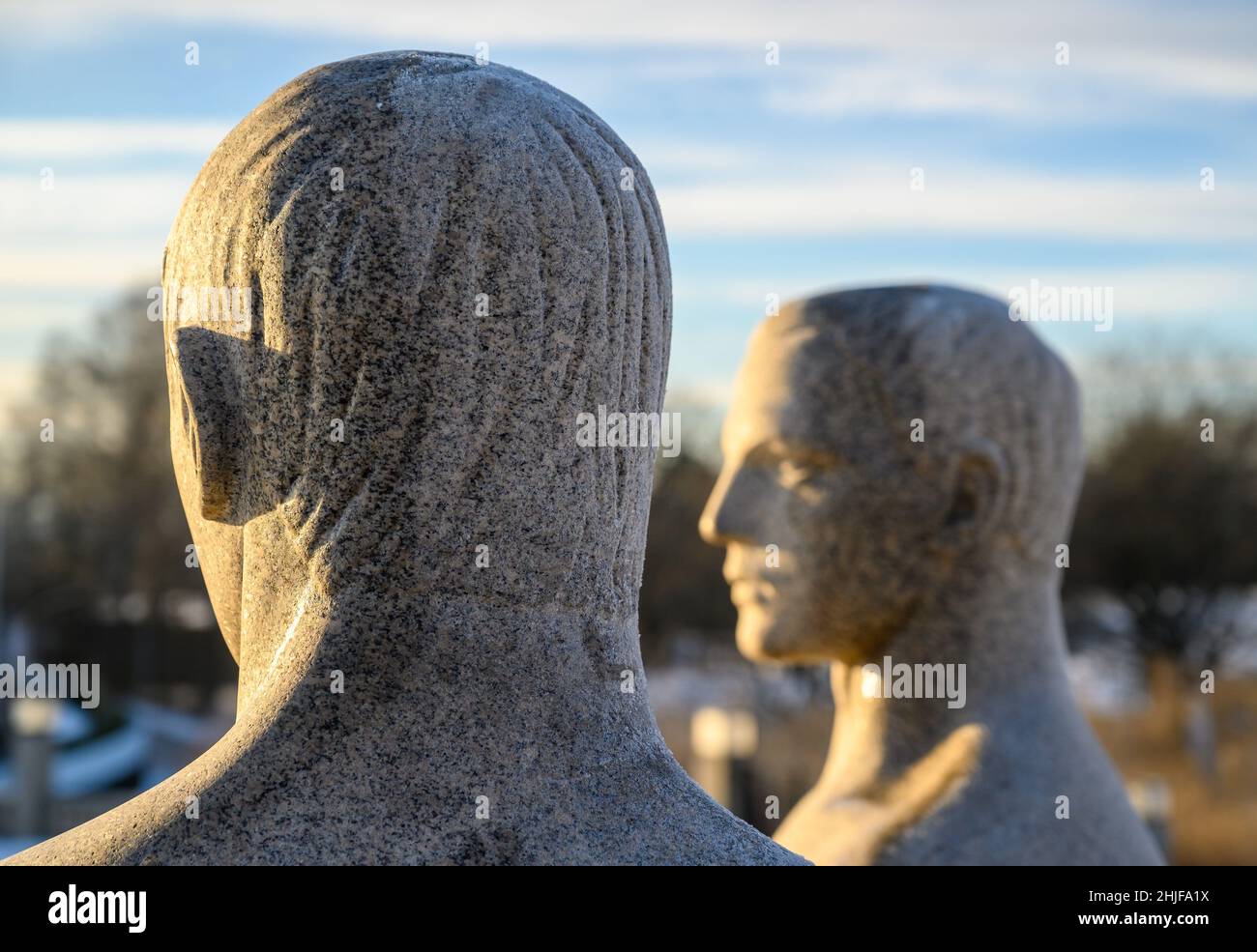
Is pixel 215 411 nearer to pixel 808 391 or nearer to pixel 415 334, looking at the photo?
pixel 415 334

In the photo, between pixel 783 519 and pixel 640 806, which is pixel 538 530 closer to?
pixel 640 806

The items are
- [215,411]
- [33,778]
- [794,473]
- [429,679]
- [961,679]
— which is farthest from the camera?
[33,778]

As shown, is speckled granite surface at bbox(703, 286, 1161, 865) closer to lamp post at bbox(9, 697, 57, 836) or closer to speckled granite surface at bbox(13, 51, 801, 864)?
speckled granite surface at bbox(13, 51, 801, 864)

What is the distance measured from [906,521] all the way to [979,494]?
10.2 inches

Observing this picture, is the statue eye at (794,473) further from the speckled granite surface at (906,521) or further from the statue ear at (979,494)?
the statue ear at (979,494)

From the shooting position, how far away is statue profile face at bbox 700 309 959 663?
19.5 ft

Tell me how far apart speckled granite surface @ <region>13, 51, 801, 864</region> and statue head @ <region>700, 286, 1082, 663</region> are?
9.68ft

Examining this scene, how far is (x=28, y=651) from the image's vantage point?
36.7 metres

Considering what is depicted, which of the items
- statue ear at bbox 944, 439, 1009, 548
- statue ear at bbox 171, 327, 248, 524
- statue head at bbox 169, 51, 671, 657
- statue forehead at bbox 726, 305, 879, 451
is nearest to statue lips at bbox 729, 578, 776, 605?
statue forehead at bbox 726, 305, 879, 451

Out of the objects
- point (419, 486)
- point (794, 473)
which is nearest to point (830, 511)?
point (794, 473)

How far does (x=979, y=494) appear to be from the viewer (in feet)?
19.5

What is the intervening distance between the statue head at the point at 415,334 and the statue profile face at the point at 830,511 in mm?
2892

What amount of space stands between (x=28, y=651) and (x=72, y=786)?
1401 cm

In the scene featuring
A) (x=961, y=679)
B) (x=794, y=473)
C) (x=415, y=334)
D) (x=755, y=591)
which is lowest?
(x=961, y=679)
